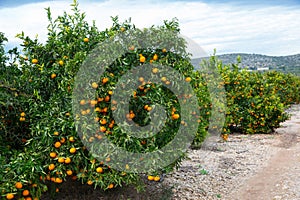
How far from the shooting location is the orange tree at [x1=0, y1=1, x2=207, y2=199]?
135 inches

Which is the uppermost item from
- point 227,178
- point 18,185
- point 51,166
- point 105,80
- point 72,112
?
point 105,80

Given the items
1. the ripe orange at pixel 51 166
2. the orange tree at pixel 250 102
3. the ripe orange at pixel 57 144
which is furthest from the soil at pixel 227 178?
the orange tree at pixel 250 102

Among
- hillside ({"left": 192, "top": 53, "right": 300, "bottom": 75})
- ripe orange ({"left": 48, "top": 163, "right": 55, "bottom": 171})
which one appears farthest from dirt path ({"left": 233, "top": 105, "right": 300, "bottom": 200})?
hillside ({"left": 192, "top": 53, "right": 300, "bottom": 75})

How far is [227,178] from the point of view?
5.92 meters

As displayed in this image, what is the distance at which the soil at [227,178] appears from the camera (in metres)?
4.58

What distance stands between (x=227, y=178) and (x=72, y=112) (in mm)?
3377

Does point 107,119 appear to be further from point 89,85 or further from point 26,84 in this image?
point 26,84

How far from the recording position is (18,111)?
399 centimetres

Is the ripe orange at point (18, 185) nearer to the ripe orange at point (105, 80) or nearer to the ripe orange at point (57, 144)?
the ripe orange at point (57, 144)

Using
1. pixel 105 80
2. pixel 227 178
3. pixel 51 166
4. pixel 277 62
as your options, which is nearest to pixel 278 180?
pixel 227 178

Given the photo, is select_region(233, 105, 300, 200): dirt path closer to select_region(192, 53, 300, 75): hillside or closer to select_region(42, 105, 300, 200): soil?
select_region(42, 105, 300, 200): soil

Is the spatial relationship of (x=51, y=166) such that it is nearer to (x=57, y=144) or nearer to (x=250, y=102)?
(x=57, y=144)

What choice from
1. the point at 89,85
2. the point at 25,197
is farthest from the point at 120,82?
the point at 25,197

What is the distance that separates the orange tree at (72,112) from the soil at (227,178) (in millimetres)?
729
